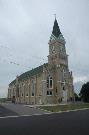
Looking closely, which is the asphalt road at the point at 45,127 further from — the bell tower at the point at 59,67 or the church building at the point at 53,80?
the bell tower at the point at 59,67

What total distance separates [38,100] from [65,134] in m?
48.7

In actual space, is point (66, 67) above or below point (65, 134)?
above

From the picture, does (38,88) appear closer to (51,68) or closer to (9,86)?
(51,68)

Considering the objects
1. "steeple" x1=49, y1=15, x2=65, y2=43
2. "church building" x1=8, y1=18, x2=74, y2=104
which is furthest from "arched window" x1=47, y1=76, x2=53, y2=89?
"steeple" x1=49, y1=15, x2=65, y2=43

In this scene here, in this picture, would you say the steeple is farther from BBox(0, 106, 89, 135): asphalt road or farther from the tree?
BBox(0, 106, 89, 135): asphalt road

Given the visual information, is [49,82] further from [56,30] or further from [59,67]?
[56,30]

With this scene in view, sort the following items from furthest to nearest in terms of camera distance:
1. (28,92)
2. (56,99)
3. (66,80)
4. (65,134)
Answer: (28,92) → (66,80) → (56,99) → (65,134)

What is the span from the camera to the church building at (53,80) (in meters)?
59.3

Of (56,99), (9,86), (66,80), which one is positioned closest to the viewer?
(56,99)

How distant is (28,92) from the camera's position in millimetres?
67688

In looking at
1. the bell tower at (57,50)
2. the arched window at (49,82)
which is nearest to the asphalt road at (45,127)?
the arched window at (49,82)

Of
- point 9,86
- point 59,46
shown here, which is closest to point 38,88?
point 59,46

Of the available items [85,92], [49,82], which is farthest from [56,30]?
[85,92]

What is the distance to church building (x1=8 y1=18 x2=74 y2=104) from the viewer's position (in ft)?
194
